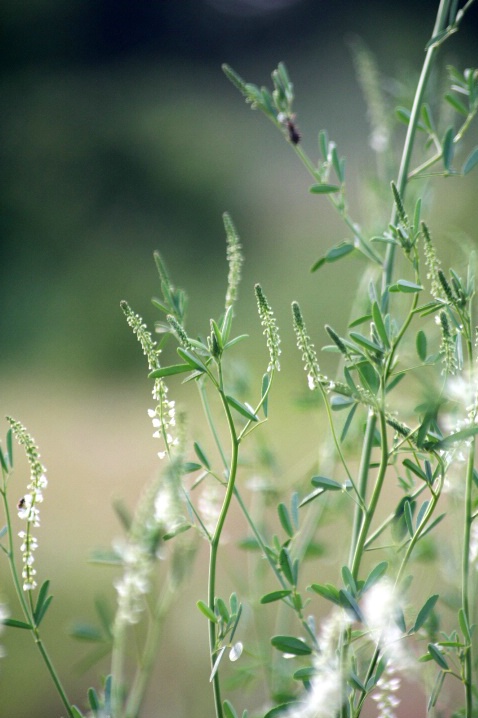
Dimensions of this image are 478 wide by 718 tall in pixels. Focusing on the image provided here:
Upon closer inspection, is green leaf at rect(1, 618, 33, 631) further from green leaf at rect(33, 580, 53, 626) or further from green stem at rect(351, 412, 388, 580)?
green stem at rect(351, 412, 388, 580)

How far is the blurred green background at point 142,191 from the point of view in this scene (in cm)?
145

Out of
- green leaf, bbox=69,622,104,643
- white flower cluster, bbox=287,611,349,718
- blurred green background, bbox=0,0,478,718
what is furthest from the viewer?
blurred green background, bbox=0,0,478,718

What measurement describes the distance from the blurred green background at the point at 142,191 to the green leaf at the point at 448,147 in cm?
88

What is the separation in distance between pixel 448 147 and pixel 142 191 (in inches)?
70.1

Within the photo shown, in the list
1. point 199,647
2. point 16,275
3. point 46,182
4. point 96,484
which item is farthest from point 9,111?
point 199,647

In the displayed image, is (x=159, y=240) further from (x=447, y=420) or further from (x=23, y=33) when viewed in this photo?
(x=447, y=420)

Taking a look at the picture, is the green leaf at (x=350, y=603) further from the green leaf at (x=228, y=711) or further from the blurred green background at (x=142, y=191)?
the blurred green background at (x=142, y=191)

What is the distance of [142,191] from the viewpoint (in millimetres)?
1992

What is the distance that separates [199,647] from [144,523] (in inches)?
A: 21.3

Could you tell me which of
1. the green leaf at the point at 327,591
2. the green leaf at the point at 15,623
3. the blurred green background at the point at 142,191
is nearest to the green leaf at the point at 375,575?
the green leaf at the point at 327,591

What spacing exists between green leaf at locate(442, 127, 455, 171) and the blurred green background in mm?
878

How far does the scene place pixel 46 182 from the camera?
1935mm

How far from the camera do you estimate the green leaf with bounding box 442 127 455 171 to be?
→ 28cm

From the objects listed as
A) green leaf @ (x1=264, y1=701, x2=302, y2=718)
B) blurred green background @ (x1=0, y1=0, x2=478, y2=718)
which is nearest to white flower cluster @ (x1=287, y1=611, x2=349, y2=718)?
green leaf @ (x1=264, y1=701, x2=302, y2=718)
